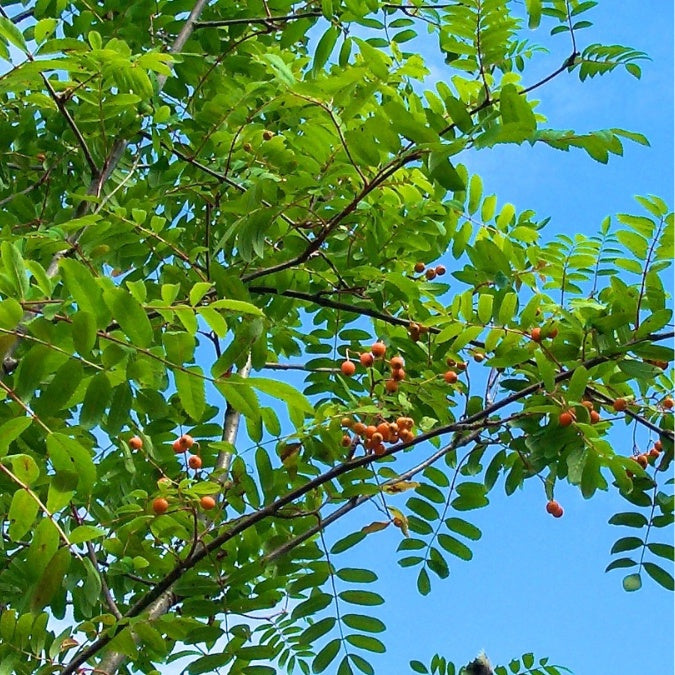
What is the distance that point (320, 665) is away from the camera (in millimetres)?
2227

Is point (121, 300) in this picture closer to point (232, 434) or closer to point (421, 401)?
point (421, 401)

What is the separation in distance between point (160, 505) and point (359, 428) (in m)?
0.51

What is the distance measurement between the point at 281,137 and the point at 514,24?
2.52ft

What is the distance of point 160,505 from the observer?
78.5 inches

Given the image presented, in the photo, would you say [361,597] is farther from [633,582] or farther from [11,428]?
[11,428]

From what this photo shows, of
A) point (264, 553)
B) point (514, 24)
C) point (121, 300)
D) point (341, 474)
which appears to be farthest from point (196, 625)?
point (514, 24)

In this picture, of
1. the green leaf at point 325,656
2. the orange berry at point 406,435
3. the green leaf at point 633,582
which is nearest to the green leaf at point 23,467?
the orange berry at point 406,435

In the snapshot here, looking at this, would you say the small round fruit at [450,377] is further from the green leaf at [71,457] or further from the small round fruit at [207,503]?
the green leaf at [71,457]

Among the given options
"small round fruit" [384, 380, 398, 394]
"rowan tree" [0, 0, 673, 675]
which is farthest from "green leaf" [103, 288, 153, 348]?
"small round fruit" [384, 380, 398, 394]

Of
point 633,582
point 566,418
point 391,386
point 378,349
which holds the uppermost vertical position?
point 378,349

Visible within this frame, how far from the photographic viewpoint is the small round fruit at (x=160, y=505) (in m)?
1.99

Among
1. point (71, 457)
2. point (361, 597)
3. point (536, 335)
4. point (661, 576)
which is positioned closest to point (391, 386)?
point (536, 335)

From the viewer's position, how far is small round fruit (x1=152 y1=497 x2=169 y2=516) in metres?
1.99

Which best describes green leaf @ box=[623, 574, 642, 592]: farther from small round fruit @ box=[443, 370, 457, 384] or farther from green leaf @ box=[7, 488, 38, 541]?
green leaf @ box=[7, 488, 38, 541]
